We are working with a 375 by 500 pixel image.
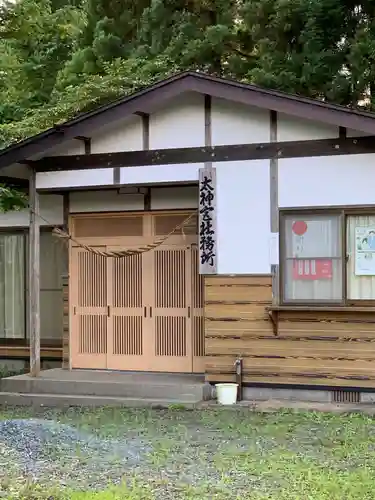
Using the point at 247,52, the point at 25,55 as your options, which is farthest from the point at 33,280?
the point at 25,55

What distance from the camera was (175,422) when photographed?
8.93m

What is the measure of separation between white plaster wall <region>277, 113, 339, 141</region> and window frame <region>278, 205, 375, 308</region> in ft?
3.00

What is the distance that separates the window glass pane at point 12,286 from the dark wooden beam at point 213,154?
2737 mm

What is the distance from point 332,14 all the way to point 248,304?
325 inches

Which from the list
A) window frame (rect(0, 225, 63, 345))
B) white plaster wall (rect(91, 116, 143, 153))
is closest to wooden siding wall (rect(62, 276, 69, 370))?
window frame (rect(0, 225, 63, 345))

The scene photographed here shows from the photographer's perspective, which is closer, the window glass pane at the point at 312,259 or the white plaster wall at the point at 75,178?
the window glass pane at the point at 312,259

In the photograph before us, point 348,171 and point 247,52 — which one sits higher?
point 247,52

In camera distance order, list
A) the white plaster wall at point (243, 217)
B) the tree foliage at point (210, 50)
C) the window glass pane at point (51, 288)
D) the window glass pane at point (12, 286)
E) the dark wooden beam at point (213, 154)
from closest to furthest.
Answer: the dark wooden beam at point (213, 154) → the white plaster wall at point (243, 217) → the window glass pane at point (51, 288) → the window glass pane at point (12, 286) → the tree foliage at point (210, 50)

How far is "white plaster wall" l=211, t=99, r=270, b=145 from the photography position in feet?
33.3

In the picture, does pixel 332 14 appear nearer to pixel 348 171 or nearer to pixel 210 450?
pixel 348 171

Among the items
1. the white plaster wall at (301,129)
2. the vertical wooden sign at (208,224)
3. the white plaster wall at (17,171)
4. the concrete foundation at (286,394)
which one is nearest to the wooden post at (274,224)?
the white plaster wall at (301,129)

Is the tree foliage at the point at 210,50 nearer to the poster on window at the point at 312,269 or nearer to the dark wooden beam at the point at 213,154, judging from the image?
the dark wooden beam at the point at 213,154

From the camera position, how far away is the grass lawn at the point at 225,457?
5.79 metres

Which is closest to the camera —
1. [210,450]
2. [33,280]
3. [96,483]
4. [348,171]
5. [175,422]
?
[96,483]
